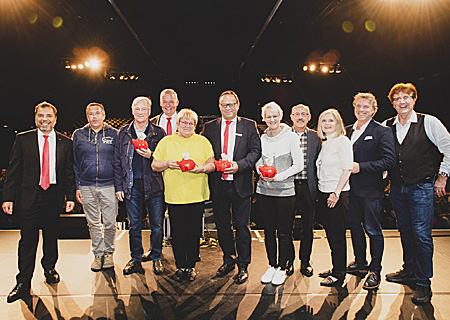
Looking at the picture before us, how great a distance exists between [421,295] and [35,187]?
3.34 m

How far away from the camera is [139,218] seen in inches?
118

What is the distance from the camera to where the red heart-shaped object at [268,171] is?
2.52 metres

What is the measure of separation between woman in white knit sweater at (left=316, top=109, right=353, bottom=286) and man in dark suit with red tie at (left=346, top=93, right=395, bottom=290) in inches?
7.2

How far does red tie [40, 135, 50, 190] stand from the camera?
2623 mm

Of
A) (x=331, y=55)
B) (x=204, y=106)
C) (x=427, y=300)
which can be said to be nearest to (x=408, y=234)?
(x=427, y=300)

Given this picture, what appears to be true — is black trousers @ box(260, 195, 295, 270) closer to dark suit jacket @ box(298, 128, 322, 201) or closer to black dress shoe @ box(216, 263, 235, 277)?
dark suit jacket @ box(298, 128, 322, 201)

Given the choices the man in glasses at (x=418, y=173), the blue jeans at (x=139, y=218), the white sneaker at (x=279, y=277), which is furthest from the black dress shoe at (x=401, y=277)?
the blue jeans at (x=139, y=218)

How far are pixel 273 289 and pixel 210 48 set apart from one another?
561cm

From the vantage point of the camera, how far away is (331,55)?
23.4ft

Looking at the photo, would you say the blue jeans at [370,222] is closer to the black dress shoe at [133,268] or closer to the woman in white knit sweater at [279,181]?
the woman in white knit sweater at [279,181]

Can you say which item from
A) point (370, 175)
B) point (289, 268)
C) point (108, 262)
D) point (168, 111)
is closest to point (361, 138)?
point (370, 175)

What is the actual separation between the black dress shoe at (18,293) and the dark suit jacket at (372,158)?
2.97 meters

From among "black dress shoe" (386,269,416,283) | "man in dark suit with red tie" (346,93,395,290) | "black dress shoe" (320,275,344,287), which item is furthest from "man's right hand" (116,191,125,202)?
"black dress shoe" (386,269,416,283)

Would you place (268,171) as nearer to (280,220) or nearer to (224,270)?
(280,220)
